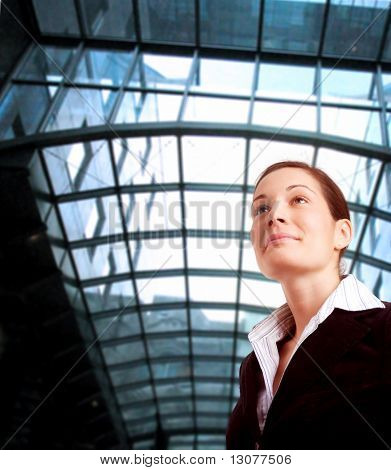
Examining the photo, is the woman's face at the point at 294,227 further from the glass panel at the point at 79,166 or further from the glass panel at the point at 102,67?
the glass panel at the point at 102,67

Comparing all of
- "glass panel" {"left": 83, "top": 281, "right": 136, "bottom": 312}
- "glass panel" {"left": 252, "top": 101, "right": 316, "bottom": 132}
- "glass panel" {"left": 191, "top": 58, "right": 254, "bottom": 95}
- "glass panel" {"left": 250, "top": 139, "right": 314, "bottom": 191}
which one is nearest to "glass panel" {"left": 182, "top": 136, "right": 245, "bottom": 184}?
"glass panel" {"left": 250, "top": 139, "right": 314, "bottom": 191}

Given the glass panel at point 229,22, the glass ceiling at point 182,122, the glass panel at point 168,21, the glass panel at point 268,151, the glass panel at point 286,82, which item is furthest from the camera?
the glass panel at point 286,82

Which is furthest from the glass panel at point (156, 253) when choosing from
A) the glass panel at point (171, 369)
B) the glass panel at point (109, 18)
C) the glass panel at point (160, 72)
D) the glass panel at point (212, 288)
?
the glass panel at point (171, 369)

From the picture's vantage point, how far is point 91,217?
34.3ft

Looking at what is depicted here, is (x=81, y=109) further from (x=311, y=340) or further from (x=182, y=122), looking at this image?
(x=311, y=340)

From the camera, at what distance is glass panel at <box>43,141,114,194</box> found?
8789 mm

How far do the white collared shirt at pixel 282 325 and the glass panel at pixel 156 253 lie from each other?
1017cm

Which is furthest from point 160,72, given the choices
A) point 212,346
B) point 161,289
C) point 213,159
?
point 212,346

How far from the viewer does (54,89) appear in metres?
9.07

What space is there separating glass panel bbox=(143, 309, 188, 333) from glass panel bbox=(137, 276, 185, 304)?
21.0 inches

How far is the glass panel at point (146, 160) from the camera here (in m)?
8.94

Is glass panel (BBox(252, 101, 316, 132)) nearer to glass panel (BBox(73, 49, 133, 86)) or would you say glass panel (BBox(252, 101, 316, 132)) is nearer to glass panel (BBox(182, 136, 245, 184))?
glass panel (BBox(182, 136, 245, 184))
